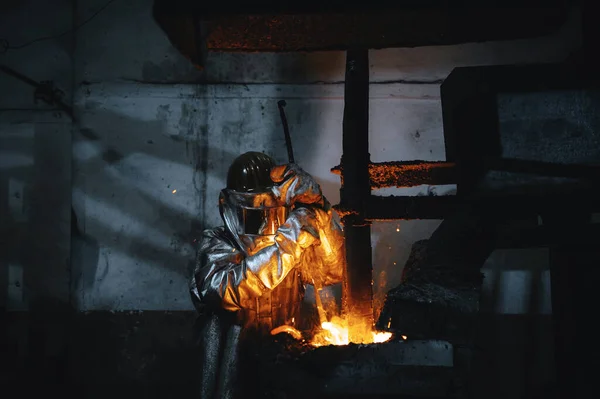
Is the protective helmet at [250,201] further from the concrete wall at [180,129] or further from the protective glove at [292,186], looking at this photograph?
the concrete wall at [180,129]

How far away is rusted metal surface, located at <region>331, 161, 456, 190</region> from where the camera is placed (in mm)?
3416

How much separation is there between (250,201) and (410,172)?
142 centimetres

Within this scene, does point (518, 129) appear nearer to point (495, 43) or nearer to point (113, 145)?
point (495, 43)

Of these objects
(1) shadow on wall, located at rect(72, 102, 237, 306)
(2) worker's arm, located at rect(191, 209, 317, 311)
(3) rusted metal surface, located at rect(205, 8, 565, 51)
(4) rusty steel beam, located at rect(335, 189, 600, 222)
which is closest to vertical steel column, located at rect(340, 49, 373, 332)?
(4) rusty steel beam, located at rect(335, 189, 600, 222)

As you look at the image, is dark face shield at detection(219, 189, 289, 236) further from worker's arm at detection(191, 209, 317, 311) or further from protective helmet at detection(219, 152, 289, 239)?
worker's arm at detection(191, 209, 317, 311)

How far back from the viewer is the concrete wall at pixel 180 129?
509cm

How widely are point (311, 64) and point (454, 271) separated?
3172mm

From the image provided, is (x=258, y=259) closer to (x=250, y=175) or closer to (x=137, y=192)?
(x=250, y=175)

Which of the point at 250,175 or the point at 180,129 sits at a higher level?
the point at 180,129

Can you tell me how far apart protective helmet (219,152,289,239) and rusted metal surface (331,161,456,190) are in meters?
0.74

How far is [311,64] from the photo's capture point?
5.20 metres

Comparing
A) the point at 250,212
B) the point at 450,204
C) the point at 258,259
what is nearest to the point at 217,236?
the point at 250,212

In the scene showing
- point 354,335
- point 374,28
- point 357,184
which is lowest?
point 354,335

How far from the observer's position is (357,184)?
320 cm
